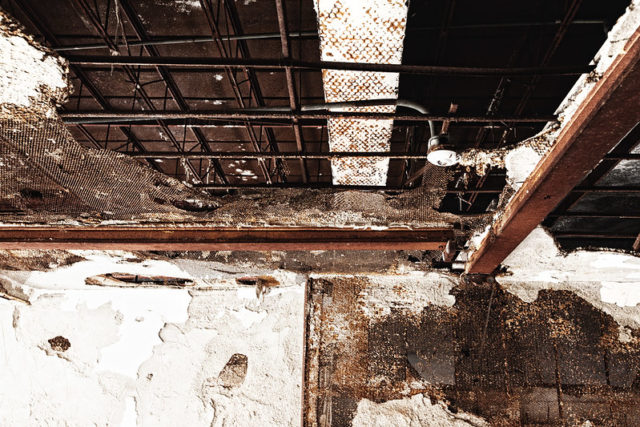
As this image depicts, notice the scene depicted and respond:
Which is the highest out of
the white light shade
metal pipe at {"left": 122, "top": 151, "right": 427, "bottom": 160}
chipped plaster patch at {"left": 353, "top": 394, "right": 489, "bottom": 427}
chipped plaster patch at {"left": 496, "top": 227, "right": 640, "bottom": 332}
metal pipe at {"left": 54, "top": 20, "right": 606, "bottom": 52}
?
metal pipe at {"left": 54, "top": 20, "right": 606, "bottom": 52}

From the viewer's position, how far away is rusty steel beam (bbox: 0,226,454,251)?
115 inches

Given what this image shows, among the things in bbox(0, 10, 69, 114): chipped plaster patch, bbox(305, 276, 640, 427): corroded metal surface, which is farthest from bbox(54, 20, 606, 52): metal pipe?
bbox(305, 276, 640, 427): corroded metal surface

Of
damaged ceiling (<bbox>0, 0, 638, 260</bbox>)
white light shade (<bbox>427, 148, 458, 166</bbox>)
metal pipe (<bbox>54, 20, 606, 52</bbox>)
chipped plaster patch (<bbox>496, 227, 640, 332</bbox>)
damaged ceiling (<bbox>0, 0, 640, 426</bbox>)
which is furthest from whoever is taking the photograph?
chipped plaster patch (<bbox>496, 227, 640, 332</bbox>)

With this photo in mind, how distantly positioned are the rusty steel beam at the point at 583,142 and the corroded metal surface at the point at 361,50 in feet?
3.38

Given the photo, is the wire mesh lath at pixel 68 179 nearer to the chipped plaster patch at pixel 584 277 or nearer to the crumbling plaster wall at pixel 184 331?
the crumbling plaster wall at pixel 184 331

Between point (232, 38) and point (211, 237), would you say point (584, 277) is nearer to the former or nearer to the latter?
point (211, 237)

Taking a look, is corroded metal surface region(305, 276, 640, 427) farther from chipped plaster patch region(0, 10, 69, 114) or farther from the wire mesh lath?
chipped plaster patch region(0, 10, 69, 114)

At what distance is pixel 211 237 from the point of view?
9.62 feet

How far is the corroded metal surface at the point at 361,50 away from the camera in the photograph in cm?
203

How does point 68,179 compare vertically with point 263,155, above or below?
below

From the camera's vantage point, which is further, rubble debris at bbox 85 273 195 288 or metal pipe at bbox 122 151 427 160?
rubble debris at bbox 85 273 195 288

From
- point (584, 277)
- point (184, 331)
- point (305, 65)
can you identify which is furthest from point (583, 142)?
point (184, 331)

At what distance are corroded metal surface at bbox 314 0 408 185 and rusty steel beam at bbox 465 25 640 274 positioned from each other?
1.03 metres

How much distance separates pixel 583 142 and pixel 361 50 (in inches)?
50.8
